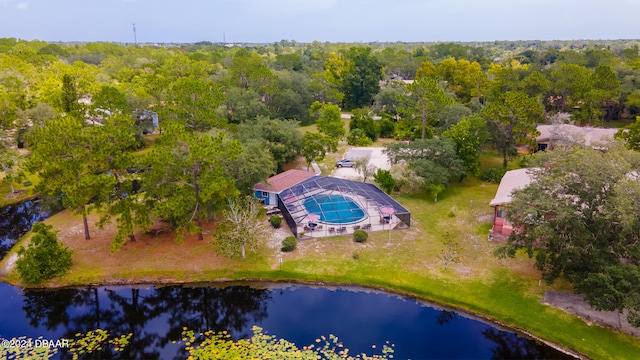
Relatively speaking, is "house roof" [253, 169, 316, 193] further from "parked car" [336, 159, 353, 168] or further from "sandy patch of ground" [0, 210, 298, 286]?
"parked car" [336, 159, 353, 168]

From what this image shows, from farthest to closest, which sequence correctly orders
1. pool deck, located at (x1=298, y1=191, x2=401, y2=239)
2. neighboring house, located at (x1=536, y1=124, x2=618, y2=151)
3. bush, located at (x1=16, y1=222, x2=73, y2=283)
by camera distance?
neighboring house, located at (x1=536, y1=124, x2=618, y2=151)
pool deck, located at (x1=298, y1=191, x2=401, y2=239)
bush, located at (x1=16, y1=222, x2=73, y2=283)

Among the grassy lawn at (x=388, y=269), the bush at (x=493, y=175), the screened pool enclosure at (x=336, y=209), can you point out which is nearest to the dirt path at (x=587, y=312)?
the grassy lawn at (x=388, y=269)

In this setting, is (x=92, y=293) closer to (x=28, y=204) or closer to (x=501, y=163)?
(x=28, y=204)

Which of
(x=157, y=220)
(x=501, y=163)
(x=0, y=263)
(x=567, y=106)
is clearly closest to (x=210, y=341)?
(x=157, y=220)

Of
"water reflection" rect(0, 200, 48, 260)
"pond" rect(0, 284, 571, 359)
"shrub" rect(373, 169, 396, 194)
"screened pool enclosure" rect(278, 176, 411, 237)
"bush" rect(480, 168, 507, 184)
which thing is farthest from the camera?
"bush" rect(480, 168, 507, 184)

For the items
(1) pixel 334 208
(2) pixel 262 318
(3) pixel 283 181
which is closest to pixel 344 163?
(3) pixel 283 181

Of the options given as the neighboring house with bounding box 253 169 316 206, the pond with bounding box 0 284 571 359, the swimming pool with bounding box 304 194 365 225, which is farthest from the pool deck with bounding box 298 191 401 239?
the pond with bounding box 0 284 571 359

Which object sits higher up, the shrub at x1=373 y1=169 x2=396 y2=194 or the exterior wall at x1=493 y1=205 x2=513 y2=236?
the shrub at x1=373 y1=169 x2=396 y2=194
